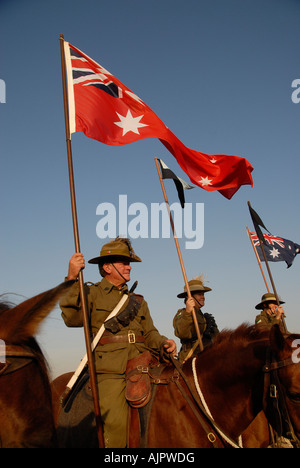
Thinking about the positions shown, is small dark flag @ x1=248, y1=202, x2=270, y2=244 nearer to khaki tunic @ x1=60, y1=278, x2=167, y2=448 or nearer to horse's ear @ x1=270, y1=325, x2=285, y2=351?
khaki tunic @ x1=60, y1=278, x2=167, y2=448

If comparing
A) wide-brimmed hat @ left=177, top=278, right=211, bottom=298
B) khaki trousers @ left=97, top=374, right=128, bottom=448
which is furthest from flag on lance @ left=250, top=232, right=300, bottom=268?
khaki trousers @ left=97, top=374, right=128, bottom=448

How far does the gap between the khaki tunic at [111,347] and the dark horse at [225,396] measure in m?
0.22

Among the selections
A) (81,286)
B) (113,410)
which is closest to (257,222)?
(113,410)

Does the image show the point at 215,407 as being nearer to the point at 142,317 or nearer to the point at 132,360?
the point at 132,360

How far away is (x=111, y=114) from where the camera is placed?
583 centimetres

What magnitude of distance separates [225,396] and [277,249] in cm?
951

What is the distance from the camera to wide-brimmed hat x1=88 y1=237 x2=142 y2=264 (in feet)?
18.9

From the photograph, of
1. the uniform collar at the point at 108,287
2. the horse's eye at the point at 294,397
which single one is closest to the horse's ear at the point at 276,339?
the horse's eye at the point at 294,397

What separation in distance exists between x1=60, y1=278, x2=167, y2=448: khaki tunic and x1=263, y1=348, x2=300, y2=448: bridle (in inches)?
66.7

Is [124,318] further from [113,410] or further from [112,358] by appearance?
[113,410]

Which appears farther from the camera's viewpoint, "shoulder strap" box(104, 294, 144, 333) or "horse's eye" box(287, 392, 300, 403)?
"shoulder strap" box(104, 294, 144, 333)

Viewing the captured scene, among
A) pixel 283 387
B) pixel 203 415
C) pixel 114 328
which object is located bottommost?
pixel 203 415

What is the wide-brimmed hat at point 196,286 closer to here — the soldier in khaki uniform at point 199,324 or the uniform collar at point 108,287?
the soldier in khaki uniform at point 199,324

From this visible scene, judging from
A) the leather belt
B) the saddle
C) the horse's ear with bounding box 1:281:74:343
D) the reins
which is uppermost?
the horse's ear with bounding box 1:281:74:343
